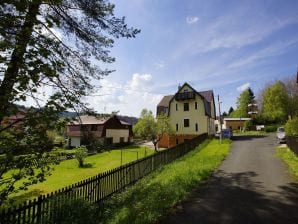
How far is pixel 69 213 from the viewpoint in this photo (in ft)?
26.6

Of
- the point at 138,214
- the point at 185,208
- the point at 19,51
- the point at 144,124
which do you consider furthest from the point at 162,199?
the point at 144,124

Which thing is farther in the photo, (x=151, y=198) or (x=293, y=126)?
(x=293, y=126)

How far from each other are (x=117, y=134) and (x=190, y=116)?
17.4 metres

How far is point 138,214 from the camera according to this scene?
8727 millimetres

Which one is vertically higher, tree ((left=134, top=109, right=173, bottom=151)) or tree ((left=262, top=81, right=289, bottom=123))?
tree ((left=262, top=81, right=289, bottom=123))

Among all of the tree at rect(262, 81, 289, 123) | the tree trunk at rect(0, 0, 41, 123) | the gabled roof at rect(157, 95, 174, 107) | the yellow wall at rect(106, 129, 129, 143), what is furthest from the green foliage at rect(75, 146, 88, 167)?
the tree at rect(262, 81, 289, 123)

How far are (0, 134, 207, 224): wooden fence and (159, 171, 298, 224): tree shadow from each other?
3.17 metres

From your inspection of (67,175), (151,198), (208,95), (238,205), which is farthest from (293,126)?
(208,95)

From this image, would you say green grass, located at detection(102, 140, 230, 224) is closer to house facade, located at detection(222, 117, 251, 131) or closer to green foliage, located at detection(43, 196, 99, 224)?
green foliage, located at detection(43, 196, 99, 224)

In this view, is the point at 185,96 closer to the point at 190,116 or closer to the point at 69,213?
the point at 190,116

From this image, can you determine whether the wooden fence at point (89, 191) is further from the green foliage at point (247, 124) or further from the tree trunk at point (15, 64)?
the green foliage at point (247, 124)

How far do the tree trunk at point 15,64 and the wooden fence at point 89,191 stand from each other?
8.39ft

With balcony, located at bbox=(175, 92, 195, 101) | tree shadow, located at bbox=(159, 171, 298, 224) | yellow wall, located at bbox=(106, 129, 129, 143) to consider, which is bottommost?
tree shadow, located at bbox=(159, 171, 298, 224)

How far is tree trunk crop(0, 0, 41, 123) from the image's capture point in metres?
5.16
